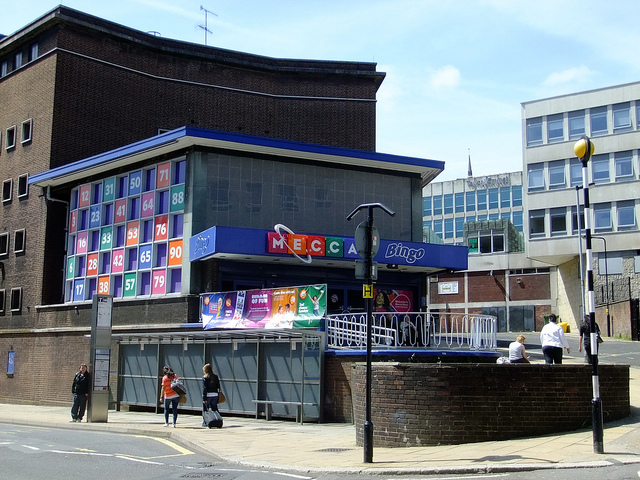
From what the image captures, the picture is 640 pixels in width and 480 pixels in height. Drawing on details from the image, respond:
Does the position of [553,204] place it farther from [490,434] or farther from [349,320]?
[490,434]

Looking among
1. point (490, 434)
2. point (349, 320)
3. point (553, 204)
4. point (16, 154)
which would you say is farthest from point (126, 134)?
point (553, 204)

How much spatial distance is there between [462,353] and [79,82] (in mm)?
23552

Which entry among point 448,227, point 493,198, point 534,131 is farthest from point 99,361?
point 448,227

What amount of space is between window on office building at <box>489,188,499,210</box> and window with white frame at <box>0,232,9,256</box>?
187ft

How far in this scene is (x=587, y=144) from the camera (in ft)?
41.3

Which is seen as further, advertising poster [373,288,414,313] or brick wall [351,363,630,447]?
advertising poster [373,288,414,313]

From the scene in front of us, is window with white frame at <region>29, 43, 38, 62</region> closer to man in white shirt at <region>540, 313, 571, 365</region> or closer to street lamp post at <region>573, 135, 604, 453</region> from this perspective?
man in white shirt at <region>540, 313, 571, 365</region>

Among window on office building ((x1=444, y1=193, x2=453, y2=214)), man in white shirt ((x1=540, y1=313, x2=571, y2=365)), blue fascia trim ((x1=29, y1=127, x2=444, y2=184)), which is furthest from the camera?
window on office building ((x1=444, y1=193, x2=453, y2=214))

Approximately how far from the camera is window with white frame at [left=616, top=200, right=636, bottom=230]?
52.2m

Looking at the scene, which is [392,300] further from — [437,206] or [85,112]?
[437,206]

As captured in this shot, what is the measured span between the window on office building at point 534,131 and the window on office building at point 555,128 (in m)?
0.66

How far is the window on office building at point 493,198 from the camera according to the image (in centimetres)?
8234

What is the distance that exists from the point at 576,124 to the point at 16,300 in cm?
4014

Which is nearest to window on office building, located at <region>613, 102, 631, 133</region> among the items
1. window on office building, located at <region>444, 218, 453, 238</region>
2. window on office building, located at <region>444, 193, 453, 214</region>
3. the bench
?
window on office building, located at <region>444, 193, 453, 214</region>
